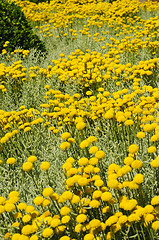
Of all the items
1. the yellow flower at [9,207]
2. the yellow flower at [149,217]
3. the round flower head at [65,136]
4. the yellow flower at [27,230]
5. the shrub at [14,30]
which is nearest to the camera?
the yellow flower at [149,217]

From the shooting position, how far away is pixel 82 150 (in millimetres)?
3072

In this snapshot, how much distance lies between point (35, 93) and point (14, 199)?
9.20 feet

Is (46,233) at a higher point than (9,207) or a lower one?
lower

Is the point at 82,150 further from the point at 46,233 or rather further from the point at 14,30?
the point at 14,30

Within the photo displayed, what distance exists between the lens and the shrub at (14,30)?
20.6 ft

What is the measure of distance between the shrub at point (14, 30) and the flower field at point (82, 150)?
0.81ft

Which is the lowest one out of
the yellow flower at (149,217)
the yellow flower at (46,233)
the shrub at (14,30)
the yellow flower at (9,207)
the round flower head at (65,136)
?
the yellow flower at (149,217)

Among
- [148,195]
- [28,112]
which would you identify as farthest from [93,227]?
[28,112]

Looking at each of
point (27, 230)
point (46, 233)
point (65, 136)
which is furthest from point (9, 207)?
point (65, 136)

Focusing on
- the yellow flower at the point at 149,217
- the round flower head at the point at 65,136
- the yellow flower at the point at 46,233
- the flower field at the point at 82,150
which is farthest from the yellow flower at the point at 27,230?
the round flower head at the point at 65,136

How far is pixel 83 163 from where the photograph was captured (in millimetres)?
2150

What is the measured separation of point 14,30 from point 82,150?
14.2 feet

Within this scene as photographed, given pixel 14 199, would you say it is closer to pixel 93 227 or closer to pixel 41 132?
pixel 93 227

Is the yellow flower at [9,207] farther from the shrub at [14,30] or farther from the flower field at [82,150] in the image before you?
the shrub at [14,30]
